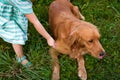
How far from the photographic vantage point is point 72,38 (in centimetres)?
468

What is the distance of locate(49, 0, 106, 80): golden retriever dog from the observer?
4680mm

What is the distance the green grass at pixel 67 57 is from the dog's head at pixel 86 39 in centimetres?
41

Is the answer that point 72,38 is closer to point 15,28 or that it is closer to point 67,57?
point 67,57

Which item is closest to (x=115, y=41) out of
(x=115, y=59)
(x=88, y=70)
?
(x=115, y=59)

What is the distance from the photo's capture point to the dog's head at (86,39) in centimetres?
466

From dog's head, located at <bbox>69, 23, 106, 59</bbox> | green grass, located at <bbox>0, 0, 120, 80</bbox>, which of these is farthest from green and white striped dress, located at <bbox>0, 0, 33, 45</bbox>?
dog's head, located at <bbox>69, 23, 106, 59</bbox>

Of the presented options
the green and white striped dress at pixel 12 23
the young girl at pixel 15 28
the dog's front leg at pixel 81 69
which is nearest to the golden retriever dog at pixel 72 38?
the dog's front leg at pixel 81 69

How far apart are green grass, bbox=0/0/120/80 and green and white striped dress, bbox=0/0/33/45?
0.73 feet

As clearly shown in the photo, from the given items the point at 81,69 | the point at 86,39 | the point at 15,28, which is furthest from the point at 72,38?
the point at 15,28

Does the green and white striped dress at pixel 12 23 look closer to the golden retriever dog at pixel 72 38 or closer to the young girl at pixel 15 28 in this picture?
the young girl at pixel 15 28

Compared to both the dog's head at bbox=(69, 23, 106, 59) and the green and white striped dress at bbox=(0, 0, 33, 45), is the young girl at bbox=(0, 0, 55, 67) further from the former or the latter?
the dog's head at bbox=(69, 23, 106, 59)

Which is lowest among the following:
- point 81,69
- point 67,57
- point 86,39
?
point 81,69

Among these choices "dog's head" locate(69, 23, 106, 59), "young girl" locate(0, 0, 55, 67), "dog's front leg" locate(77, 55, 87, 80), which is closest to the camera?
"dog's head" locate(69, 23, 106, 59)

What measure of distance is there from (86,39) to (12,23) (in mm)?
1040
